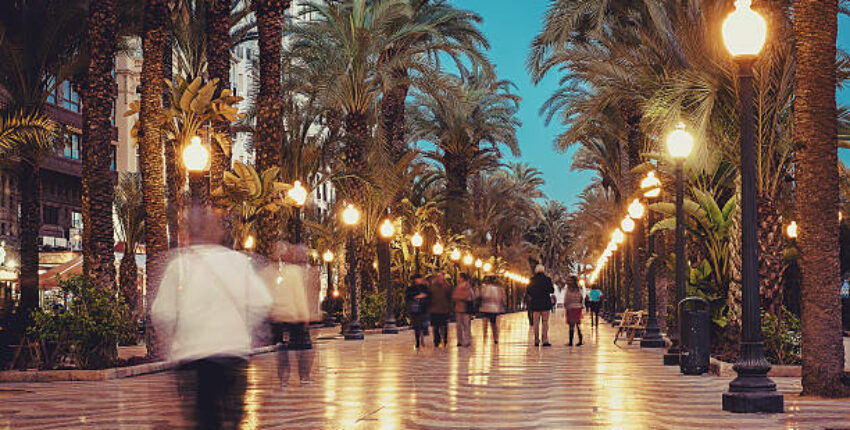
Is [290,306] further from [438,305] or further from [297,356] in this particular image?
[438,305]

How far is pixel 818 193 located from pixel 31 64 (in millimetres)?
20245

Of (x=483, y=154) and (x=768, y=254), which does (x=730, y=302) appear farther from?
(x=483, y=154)

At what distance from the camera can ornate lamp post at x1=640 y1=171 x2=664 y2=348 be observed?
22766mm

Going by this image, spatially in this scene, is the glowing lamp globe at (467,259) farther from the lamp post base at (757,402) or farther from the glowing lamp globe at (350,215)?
the lamp post base at (757,402)

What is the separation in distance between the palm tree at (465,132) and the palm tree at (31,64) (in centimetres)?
2112

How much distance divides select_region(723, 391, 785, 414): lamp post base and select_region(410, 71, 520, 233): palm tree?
→ 117 ft

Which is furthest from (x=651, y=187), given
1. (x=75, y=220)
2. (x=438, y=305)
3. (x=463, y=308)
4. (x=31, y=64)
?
(x=75, y=220)

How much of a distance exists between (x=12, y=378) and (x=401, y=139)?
2306 centimetres

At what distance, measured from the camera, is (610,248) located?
5397 cm

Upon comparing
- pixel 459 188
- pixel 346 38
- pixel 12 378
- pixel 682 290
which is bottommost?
pixel 12 378

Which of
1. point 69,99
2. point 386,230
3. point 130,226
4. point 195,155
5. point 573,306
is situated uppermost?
point 69,99

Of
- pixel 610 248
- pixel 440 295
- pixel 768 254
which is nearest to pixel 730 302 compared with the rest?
pixel 768 254

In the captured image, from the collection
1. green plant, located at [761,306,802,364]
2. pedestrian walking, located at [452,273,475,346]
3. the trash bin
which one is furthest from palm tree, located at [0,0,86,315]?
green plant, located at [761,306,802,364]

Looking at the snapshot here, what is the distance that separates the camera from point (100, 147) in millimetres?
21344
